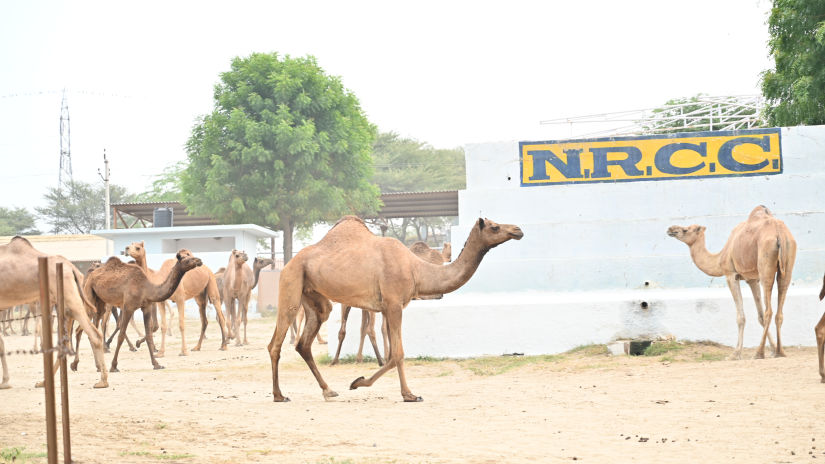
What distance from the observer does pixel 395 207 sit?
1778 inches

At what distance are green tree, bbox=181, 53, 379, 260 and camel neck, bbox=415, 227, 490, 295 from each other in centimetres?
2815

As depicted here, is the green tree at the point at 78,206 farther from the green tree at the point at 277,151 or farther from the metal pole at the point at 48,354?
the metal pole at the point at 48,354

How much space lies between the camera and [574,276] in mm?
16297

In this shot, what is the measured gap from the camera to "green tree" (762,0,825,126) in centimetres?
2088

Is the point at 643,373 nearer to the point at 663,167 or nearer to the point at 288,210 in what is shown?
the point at 663,167

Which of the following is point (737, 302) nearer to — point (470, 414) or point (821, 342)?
point (821, 342)

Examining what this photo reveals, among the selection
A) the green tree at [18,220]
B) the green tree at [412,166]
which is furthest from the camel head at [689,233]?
the green tree at [18,220]

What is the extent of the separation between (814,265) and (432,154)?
43.3m

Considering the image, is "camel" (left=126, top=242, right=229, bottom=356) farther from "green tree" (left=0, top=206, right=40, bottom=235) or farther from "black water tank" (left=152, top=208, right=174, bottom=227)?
"green tree" (left=0, top=206, right=40, bottom=235)

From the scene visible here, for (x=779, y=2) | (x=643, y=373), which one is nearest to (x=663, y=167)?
(x=643, y=373)

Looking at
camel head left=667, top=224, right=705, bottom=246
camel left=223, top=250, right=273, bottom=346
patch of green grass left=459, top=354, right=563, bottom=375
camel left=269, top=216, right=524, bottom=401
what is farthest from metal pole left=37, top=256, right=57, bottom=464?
camel left=223, top=250, right=273, bottom=346

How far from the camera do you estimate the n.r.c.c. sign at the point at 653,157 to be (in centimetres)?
1672

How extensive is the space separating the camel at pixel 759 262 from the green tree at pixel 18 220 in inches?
2347

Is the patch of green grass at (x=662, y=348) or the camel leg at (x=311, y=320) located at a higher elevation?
the camel leg at (x=311, y=320)
